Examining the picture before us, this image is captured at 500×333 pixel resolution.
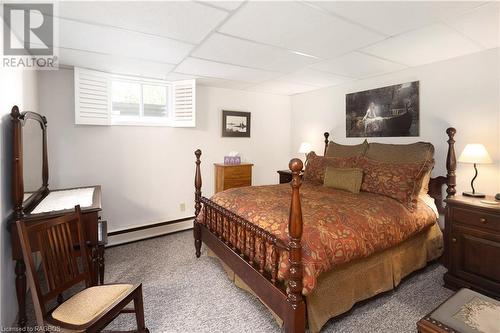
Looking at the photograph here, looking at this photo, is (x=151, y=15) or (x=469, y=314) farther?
(x=151, y=15)

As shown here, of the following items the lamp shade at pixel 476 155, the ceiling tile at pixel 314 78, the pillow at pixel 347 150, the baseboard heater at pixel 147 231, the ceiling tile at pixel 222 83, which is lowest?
the baseboard heater at pixel 147 231

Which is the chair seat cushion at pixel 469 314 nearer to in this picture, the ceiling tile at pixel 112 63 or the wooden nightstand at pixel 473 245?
the wooden nightstand at pixel 473 245

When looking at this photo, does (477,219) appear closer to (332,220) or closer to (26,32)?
(332,220)

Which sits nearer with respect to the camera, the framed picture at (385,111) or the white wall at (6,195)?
the white wall at (6,195)

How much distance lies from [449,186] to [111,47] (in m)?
3.67

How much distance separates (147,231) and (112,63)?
7.52 feet

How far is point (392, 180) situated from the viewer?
263cm

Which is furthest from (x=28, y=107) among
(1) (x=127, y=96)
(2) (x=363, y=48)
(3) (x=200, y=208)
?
(2) (x=363, y=48)

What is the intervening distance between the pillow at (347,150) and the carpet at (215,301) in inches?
59.8

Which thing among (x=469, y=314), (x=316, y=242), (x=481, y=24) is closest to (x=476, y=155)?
(x=481, y=24)

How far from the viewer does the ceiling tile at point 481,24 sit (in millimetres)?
1830

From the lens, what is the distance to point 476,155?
2346mm

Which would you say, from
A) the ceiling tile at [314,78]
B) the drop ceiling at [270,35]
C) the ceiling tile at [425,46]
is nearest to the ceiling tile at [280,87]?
the ceiling tile at [314,78]

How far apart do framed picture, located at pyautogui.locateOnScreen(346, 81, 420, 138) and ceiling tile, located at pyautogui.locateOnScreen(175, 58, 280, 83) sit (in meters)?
1.32
